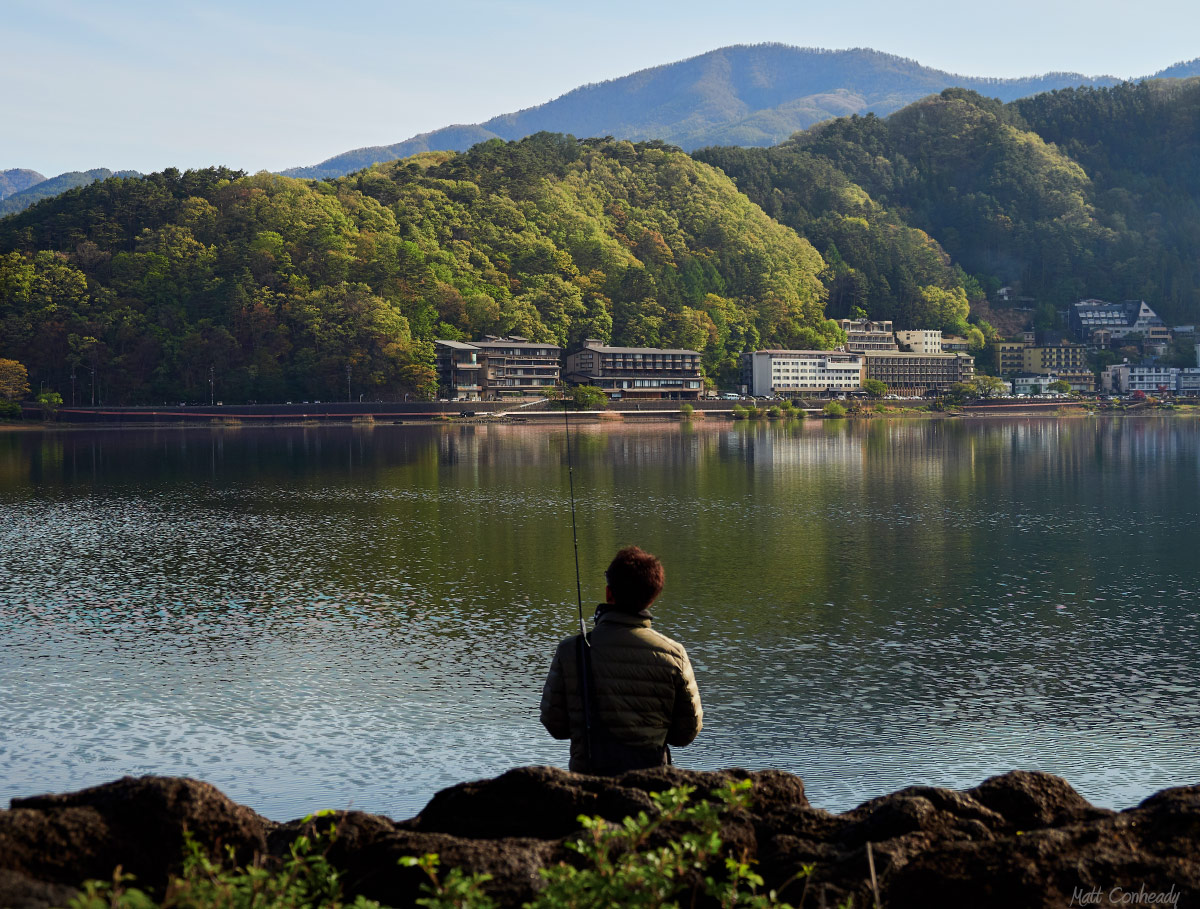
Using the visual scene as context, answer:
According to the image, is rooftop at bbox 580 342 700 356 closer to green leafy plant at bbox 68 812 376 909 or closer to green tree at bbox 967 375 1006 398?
green tree at bbox 967 375 1006 398

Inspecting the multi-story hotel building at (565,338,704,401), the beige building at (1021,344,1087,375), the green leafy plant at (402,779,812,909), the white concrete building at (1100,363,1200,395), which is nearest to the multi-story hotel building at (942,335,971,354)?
the beige building at (1021,344,1087,375)

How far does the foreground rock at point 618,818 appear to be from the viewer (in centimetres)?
404

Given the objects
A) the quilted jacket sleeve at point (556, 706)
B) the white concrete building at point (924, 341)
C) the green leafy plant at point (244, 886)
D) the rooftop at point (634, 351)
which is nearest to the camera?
the green leafy plant at point (244, 886)

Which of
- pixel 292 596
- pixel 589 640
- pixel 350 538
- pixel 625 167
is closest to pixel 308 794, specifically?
pixel 589 640

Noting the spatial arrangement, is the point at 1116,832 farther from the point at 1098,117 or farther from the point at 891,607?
→ the point at 1098,117

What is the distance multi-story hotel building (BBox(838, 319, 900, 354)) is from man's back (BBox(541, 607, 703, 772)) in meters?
127

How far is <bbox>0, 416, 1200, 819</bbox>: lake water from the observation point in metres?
9.33

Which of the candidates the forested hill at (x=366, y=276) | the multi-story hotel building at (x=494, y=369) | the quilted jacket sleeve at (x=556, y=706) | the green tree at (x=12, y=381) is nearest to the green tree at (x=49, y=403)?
the green tree at (x=12, y=381)

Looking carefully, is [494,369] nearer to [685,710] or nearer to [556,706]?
[556,706]

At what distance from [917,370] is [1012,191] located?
5839 centimetres

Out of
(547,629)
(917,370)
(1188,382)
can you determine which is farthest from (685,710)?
(1188,382)

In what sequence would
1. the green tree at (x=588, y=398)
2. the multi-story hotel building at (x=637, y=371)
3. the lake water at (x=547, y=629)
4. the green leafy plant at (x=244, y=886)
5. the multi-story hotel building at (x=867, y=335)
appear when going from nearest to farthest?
the green leafy plant at (x=244, y=886)
the lake water at (x=547, y=629)
the green tree at (x=588, y=398)
the multi-story hotel building at (x=637, y=371)
the multi-story hotel building at (x=867, y=335)

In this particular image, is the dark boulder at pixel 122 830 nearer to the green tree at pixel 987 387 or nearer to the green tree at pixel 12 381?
the green tree at pixel 12 381

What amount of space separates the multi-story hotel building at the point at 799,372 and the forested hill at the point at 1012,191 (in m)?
27.0
